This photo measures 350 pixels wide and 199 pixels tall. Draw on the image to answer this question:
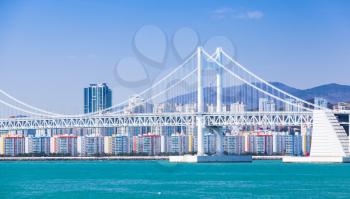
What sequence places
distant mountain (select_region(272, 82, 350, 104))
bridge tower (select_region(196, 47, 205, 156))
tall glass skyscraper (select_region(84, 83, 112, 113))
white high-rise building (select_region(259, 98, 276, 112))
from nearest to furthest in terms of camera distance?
bridge tower (select_region(196, 47, 205, 156)) → white high-rise building (select_region(259, 98, 276, 112)) → tall glass skyscraper (select_region(84, 83, 112, 113)) → distant mountain (select_region(272, 82, 350, 104))

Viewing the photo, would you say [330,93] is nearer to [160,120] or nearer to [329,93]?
[329,93]

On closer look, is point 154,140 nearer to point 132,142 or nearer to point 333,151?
point 132,142

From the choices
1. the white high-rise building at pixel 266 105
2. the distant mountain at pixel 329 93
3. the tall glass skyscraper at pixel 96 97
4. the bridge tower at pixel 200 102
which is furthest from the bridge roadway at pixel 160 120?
the distant mountain at pixel 329 93

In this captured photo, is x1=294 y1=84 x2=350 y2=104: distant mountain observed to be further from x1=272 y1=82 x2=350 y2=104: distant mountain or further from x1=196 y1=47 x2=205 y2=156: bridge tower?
x1=196 y1=47 x2=205 y2=156: bridge tower

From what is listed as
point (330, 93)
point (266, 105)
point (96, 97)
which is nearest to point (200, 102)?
point (266, 105)

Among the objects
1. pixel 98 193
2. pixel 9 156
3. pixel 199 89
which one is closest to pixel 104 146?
pixel 9 156

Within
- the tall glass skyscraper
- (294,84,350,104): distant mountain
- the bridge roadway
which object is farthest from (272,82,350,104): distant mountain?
the bridge roadway

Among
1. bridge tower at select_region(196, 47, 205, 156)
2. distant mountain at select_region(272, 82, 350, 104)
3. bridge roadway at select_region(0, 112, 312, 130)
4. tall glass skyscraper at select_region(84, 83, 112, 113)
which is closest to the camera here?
bridge tower at select_region(196, 47, 205, 156)

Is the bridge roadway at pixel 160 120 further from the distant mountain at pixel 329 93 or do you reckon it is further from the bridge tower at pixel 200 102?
the distant mountain at pixel 329 93
